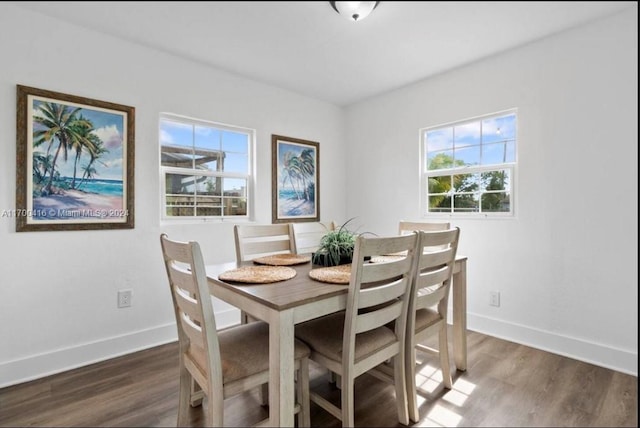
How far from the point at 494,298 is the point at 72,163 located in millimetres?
3064

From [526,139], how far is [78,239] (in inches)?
121

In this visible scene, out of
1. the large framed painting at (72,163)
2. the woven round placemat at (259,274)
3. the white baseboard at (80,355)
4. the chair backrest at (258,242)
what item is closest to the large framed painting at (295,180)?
the chair backrest at (258,242)

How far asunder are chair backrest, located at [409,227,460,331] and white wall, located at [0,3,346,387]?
5.56 ft

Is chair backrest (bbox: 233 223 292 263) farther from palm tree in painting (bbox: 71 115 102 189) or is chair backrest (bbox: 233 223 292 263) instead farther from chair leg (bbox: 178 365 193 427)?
palm tree in painting (bbox: 71 115 102 189)

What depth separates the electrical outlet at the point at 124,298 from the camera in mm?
Result: 2193

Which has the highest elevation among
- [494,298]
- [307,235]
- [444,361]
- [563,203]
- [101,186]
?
[101,186]

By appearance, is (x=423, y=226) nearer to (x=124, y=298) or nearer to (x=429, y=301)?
(x=429, y=301)

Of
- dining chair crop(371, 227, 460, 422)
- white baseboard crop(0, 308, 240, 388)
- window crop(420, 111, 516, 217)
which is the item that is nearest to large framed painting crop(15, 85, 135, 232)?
white baseboard crop(0, 308, 240, 388)

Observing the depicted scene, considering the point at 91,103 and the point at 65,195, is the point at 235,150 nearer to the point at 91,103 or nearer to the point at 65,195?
the point at 91,103

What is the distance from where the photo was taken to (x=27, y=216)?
1873 mm

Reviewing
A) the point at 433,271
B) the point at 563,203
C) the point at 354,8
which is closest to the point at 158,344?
the point at 433,271

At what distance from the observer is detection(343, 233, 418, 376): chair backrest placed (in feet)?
4.05

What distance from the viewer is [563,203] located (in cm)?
212

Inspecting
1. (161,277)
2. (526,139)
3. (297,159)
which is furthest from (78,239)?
(526,139)
